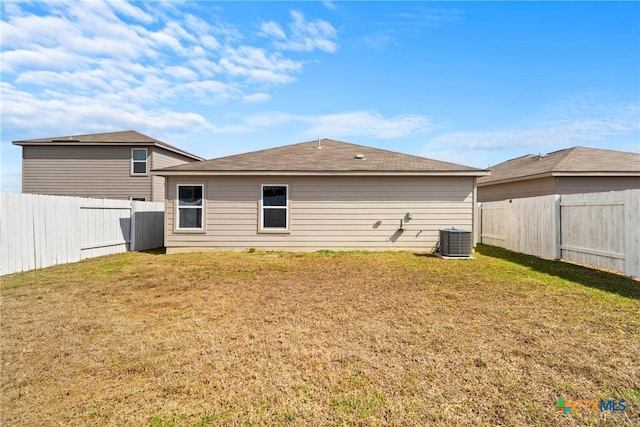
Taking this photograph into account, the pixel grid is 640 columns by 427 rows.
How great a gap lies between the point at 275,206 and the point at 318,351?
25.9ft

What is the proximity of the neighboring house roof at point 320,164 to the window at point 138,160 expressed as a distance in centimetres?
742

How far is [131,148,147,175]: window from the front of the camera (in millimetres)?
17156

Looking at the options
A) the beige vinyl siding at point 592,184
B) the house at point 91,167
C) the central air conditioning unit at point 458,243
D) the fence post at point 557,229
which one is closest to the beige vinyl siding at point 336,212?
the central air conditioning unit at point 458,243

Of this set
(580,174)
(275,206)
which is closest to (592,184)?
(580,174)

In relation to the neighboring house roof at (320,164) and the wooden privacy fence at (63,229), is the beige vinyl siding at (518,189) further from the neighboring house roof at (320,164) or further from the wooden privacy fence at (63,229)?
the wooden privacy fence at (63,229)

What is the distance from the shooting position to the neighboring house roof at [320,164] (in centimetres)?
1060

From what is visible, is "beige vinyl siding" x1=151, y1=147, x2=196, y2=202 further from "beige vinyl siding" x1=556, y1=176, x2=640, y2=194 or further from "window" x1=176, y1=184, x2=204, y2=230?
"beige vinyl siding" x1=556, y1=176, x2=640, y2=194

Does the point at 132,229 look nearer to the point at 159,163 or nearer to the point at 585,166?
the point at 159,163

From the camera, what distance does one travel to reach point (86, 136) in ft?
59.3

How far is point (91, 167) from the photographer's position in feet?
56.6

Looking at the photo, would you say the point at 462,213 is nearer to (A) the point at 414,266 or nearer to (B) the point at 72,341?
(A) the point at 414,266

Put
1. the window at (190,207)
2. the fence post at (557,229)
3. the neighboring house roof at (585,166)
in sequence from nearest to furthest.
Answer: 1. the fence post at (557,229)
2. the window at (190,207)
3. the neighboring house roof at (585,166)

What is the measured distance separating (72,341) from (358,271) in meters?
5.50

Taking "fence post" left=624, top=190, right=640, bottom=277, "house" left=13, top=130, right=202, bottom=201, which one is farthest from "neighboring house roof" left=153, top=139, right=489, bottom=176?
"house" left=13, top=130, right=202, bottom=201
